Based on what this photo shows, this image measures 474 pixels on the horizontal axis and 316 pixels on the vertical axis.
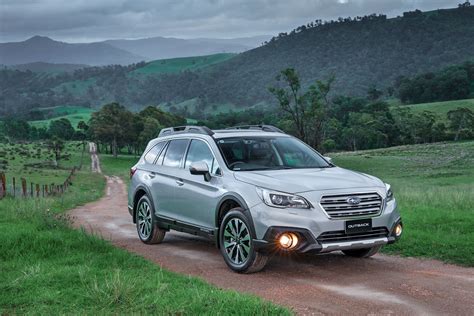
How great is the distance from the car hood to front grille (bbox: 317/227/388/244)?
52cm

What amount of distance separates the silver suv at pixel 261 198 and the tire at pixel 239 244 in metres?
0.01

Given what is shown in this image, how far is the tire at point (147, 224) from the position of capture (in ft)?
34.5

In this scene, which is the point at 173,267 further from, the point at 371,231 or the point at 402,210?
the point at 402,210

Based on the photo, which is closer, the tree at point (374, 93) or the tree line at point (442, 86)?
the tree line at point (442, 86)

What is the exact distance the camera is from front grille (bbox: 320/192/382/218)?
766 centimetres

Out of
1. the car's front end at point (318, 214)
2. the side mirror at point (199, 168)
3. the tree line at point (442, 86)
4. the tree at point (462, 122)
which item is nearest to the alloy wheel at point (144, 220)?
the side mirror at point (199, 168)

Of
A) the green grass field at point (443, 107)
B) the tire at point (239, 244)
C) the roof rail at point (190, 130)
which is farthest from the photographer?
the green grass field at point (443, 107)

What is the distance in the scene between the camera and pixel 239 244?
8.12 meters

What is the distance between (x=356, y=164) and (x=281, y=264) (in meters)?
61.3

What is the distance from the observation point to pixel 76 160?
324ft

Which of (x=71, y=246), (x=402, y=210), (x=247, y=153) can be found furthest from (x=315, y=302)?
(x=402, y=210)

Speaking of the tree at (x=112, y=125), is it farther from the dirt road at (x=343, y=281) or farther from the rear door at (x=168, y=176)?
the dirt road at (x=343, y=281)

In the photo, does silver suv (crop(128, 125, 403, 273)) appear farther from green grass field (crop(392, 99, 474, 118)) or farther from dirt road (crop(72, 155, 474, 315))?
green grass field (crop(392, 99, 474, 118))

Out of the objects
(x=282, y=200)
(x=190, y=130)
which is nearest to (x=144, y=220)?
(x=190, y=130)
